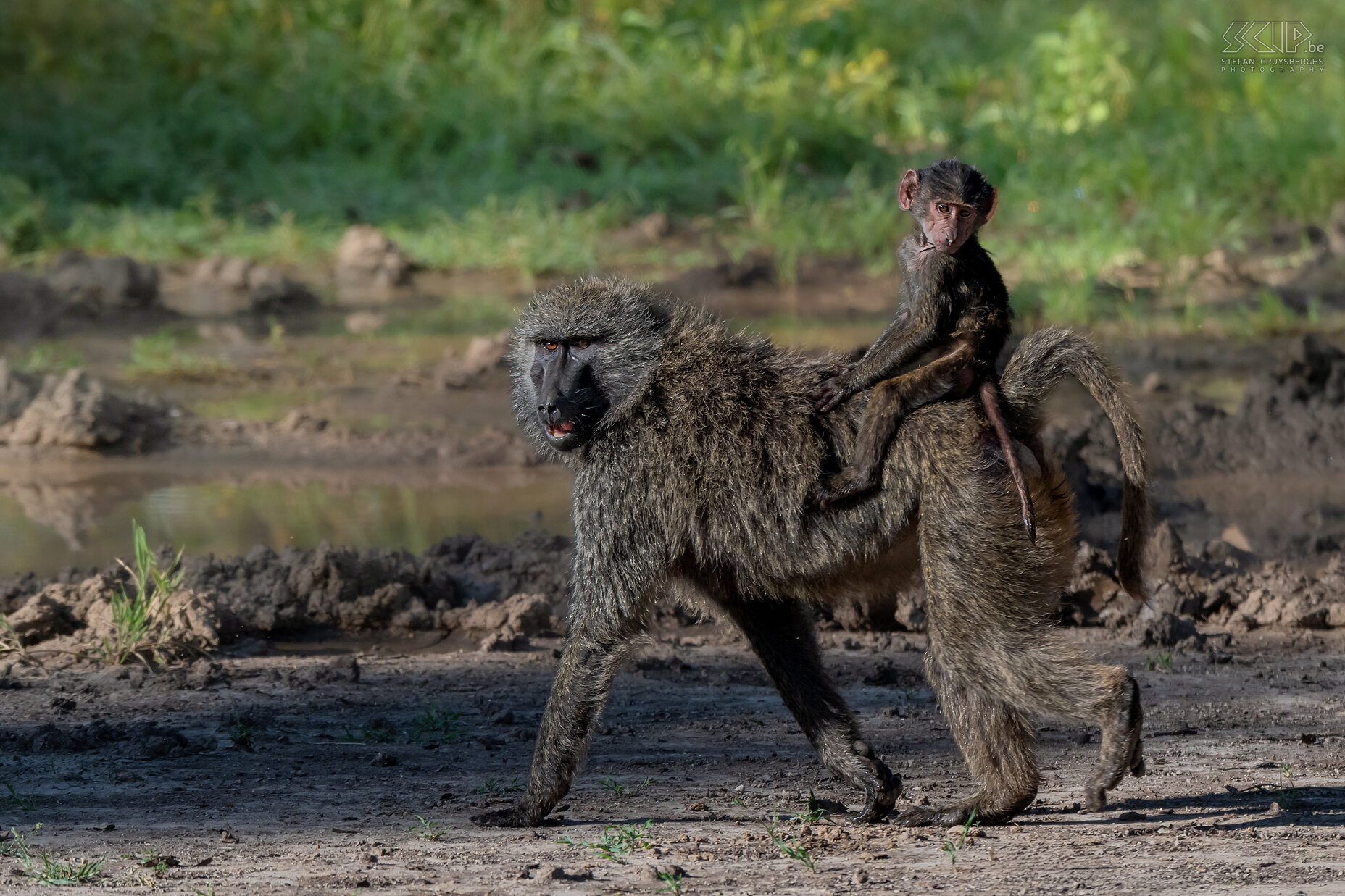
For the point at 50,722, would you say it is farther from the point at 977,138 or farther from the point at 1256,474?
the point at 977,138

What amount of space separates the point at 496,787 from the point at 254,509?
161 inches

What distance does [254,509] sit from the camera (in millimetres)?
8602

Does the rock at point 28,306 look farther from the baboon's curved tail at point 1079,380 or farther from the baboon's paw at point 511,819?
the baboon's curved tail at point 1079,380

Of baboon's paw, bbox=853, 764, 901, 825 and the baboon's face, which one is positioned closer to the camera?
baboon's paw, bbox=853, 764, 901, 825

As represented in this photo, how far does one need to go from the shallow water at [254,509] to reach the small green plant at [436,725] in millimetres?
2301

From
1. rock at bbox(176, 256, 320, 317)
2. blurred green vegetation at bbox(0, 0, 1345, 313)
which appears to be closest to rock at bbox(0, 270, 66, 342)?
rock at bbox(176, 256, 320, 317)

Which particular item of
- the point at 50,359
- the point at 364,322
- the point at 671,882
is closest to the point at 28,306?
the point at 50,359

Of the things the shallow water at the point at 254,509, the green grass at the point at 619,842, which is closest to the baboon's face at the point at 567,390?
the green grass at the point at 619,842

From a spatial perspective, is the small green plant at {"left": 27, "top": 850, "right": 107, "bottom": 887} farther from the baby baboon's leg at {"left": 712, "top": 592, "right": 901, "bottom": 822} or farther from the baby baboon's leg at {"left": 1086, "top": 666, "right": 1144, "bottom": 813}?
the baby baboon's leg at {"left": 1086, "top": 666, "right": 1144, "bottom": 813}

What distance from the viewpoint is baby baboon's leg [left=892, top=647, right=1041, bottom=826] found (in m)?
4.46

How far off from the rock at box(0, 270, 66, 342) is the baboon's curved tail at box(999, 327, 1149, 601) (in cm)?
936

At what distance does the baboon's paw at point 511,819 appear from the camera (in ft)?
15.0

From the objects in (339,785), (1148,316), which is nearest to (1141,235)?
(1148,316)

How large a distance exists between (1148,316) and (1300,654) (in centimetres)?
589
